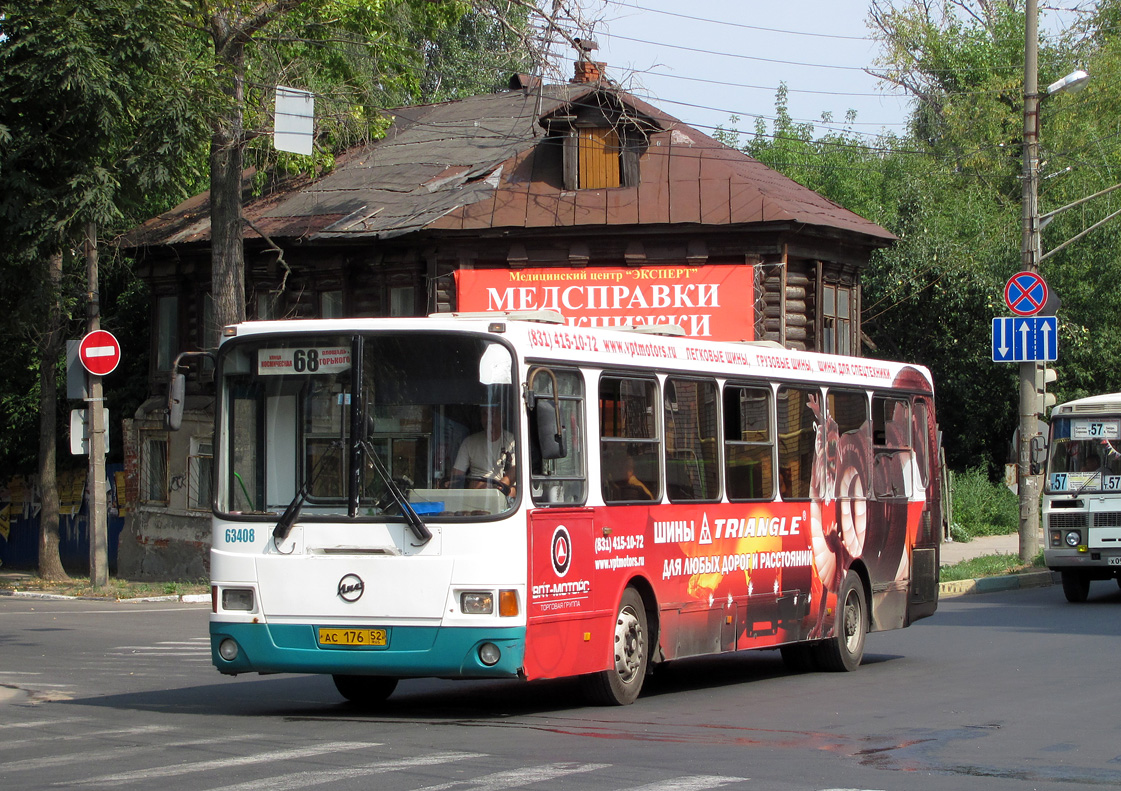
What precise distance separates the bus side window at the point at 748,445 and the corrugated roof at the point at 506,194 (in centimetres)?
1611

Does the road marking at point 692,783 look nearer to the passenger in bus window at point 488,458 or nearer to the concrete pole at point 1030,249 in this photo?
the passenger in bus window at point 488,458

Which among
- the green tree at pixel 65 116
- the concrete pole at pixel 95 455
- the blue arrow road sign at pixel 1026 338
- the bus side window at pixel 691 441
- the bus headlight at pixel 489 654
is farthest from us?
the concrete pole at pixel 95 455

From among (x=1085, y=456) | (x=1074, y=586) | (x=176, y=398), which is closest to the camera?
(x=176, y=398)

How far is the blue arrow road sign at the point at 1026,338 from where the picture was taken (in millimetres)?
23219

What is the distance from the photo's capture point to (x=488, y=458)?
962cm

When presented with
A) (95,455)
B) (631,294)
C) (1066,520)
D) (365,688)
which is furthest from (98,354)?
(1066,520)

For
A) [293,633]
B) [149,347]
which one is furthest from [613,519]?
[149,347]

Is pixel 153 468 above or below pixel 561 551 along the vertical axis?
above

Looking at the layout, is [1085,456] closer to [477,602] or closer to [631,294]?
[631,294]

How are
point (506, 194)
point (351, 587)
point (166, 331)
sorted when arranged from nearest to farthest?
point (351, 587) < point (506, 194) < point (166, 331)

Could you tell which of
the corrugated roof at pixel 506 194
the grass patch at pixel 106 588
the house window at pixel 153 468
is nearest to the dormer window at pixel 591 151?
the corrugated roof at pixel 506 194

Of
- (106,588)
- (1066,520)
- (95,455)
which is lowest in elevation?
(106,588)

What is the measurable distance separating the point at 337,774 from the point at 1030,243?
62.1 feet

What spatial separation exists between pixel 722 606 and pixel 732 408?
1594 millimetres
